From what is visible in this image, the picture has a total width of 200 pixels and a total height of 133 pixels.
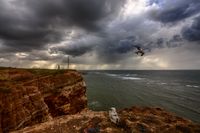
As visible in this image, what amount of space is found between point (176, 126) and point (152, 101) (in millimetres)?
37219

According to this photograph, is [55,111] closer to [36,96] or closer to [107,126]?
[36,96]

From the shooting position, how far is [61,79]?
35.1 metres

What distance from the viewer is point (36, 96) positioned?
95.8 feet

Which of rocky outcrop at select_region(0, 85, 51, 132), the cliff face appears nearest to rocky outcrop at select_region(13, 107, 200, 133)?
rocky outcrop at select_region(0, 85, 51, 132)

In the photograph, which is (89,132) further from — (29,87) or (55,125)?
(29,87)

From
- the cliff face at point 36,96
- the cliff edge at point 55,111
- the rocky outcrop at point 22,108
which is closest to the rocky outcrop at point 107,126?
the cliff edge at point 55,111

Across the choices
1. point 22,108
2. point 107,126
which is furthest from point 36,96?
point 107,126

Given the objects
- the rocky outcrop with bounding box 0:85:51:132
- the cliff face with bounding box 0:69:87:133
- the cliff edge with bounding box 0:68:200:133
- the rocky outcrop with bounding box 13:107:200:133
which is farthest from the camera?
the cliff face with bounding box 0:69:87:133

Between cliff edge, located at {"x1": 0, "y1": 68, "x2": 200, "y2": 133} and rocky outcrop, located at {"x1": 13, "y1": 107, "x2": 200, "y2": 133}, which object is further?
cliff edge, located at {"x1": 0, "y1": 68, "x2": 200, "y2": 133}

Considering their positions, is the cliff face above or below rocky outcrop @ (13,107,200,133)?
above

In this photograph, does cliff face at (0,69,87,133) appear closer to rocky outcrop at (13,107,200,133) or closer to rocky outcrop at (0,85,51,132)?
rocky outcrop at (0,85,51,132)

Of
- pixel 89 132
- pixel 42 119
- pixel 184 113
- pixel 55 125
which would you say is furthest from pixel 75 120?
pixel 184 113

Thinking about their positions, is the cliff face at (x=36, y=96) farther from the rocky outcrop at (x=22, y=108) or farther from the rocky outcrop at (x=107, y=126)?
the rocky outcrop at (x=107, y=126)

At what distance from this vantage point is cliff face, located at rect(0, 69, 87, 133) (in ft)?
82.8
